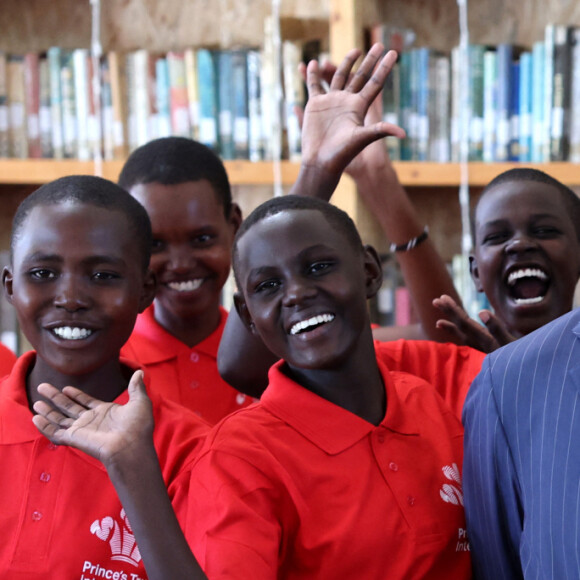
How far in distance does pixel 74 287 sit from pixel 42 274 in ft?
0.21

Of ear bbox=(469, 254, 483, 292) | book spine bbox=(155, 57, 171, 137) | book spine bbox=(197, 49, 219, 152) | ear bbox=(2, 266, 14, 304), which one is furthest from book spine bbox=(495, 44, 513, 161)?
ear bbox=(2, 266, 14, 304)

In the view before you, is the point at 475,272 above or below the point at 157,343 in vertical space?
above

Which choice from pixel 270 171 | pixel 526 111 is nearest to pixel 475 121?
pixel 526 111

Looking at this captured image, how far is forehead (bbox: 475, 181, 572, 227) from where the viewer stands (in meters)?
1.68

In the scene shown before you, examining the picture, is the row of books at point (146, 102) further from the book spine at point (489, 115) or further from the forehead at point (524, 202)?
the forehead at point (524, 202)

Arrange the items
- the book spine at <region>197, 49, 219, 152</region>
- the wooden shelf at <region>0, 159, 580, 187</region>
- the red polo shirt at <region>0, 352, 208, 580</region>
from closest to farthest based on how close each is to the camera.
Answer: the red polo shirt at <region>0, 352, 208, 580</region>, the wooden shelf at <region>0, 159, 580, 187</region>, the book spine at <region>197, 49, 219, 152</region>

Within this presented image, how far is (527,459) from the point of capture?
3.65 feet

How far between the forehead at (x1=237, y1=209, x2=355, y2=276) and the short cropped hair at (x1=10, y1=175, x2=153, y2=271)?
184 mm

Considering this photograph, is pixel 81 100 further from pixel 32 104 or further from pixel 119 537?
pixel 119 537

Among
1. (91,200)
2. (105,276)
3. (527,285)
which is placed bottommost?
(527,285)


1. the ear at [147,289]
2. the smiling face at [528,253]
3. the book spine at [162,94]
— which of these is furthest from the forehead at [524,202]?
the book spine at [162,94]

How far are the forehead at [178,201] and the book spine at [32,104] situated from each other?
1173 mm

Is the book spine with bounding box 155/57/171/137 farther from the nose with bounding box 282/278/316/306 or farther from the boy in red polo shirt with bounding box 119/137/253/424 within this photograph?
the nose with bounding box 282/278/316/306

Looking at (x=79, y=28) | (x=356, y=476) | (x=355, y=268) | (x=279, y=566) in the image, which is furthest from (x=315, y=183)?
(x=79, y=28)
